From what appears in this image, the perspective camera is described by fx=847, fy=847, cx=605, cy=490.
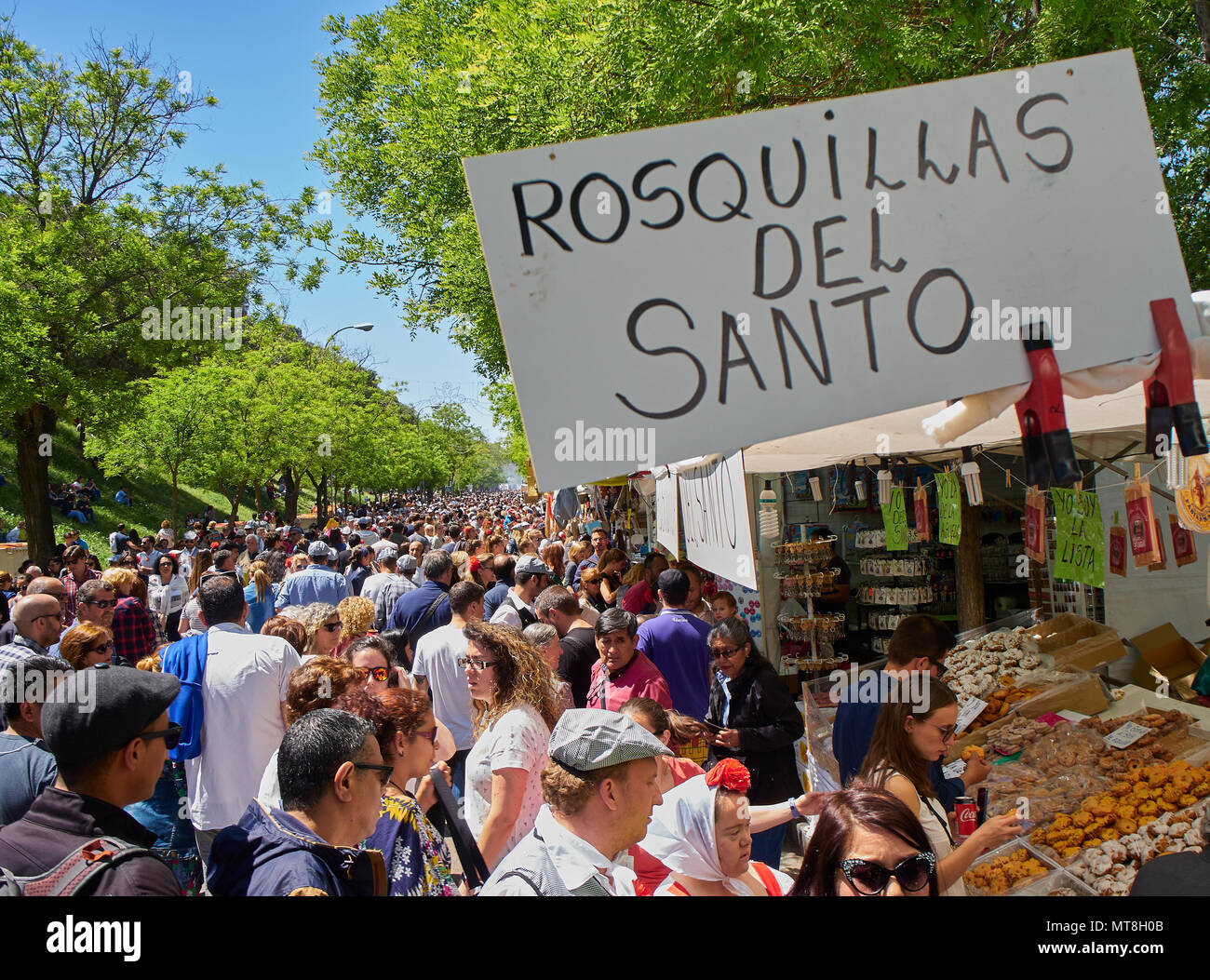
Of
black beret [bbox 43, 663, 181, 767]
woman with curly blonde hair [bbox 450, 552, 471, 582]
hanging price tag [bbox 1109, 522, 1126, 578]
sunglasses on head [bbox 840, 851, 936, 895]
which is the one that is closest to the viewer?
sunglasses on head [bbox 840, 851, 936, 895]

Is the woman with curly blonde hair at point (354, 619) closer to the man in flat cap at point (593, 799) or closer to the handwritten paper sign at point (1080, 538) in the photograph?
the man in flat cap at point (593, 799)

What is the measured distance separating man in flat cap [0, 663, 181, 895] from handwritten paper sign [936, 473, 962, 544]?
5470 millimetres

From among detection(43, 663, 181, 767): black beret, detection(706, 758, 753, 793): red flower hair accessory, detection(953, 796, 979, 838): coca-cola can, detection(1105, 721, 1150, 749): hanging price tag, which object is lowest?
detection(953, 796, 979, 838): coca-cola can

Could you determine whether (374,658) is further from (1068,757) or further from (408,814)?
(1068,757)

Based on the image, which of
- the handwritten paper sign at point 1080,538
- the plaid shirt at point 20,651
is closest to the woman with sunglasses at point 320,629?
the plaid shirt at point 20,651

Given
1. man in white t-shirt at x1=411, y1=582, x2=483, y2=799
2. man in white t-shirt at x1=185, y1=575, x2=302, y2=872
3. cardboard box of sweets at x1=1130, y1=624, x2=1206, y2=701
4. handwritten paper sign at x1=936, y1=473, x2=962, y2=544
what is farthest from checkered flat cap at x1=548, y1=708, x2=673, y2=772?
cardboard box of sweets at x1=1130, y1=624, x2=1206, y2=701

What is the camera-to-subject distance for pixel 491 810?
3.61 m

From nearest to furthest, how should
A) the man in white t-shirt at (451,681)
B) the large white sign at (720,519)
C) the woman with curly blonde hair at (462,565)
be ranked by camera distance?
1. the large white sign at (720,519)
2. the man in white t-shirt at (451,681)
3. the woman with curly blonde hair at (462,565)

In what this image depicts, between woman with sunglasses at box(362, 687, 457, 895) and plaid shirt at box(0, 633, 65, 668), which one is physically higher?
plaid shirt at box(0, 633, 65, 668)

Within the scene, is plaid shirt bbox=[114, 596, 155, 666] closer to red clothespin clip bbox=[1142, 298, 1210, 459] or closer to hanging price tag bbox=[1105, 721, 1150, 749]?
hanging price tag bbox=[1105, 721, 1150, 749]

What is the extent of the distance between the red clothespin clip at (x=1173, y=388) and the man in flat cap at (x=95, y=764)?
2932 millimetres

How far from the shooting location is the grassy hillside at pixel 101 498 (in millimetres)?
30938

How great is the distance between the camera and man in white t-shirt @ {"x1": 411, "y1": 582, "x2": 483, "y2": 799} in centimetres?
564

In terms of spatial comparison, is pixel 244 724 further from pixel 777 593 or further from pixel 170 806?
pixel 777 593
